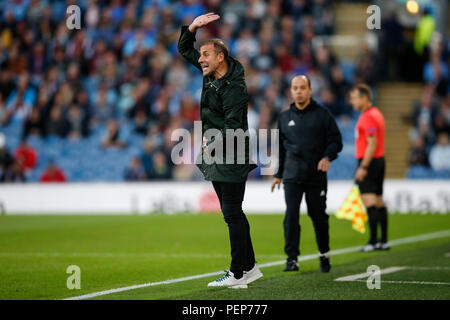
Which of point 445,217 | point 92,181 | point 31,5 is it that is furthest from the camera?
point 31,5

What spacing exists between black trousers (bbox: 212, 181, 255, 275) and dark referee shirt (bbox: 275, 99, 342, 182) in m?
1.94

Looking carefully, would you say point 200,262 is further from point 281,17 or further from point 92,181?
point 281,17

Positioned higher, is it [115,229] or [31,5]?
[31,5]

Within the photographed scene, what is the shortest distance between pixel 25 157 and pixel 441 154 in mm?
11124

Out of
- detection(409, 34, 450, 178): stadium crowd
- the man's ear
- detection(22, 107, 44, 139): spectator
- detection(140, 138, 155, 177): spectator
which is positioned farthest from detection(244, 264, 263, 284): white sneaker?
detection(22, 107, 44, 139): spectator

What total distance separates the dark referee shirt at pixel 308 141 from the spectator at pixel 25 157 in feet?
50.7

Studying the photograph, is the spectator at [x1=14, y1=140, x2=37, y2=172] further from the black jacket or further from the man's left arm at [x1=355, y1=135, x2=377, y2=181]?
the black jacket

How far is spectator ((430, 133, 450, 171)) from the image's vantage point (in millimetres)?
23453

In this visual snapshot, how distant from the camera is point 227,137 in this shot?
879 centimetres

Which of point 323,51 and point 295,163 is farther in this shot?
point 323,51

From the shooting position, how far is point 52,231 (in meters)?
17.2

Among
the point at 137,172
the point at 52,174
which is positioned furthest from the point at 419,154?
the point at 52,174

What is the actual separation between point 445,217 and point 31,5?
661 inches
